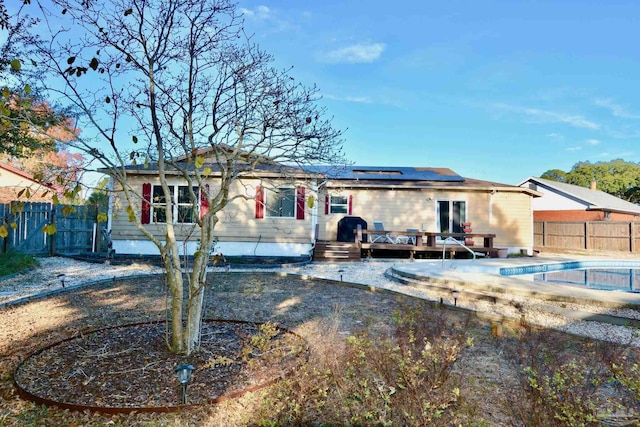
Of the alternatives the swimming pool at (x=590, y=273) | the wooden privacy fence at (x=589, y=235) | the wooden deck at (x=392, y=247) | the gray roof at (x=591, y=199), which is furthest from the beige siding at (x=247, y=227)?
the gray roof at (x=591, y=199)

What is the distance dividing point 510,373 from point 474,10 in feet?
43.5

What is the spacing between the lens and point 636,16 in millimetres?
13109

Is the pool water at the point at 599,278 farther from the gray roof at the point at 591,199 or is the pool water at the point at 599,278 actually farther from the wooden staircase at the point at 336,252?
the gray roof at the point at 591,199

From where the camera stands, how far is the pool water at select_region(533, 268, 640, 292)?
32.2 feet

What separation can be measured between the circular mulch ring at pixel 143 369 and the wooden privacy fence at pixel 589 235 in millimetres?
20403

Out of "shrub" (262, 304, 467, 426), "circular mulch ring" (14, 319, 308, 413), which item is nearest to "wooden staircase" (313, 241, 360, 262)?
"circular mulch ring" (14, 319, 308, 413)

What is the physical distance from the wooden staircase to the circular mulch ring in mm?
8292

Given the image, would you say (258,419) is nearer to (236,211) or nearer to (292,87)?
(292,87)

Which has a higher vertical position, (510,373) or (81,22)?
(81,22)

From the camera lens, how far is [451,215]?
50.2 ft

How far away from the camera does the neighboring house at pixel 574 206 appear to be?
23.7m

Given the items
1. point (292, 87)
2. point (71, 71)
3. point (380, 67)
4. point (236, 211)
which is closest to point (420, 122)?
point (380, 67)

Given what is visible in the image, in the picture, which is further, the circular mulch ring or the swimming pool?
the swimming pool

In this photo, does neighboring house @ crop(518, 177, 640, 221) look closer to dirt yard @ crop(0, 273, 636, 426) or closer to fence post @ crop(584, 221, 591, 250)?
fence post @ crop(584, 221, 591, 250)
